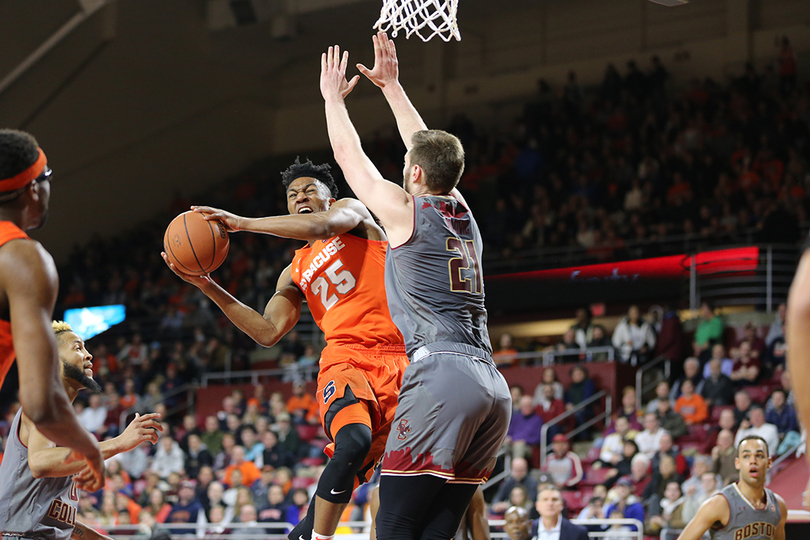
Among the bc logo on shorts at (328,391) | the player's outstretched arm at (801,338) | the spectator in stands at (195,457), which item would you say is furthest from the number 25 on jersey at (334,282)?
the spectator in stands at (195,457)

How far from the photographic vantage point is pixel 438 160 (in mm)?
3711

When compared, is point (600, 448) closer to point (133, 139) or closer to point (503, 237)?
point (503, 237)

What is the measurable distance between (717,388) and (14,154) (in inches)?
375

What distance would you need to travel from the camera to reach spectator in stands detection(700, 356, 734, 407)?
10773 millimetres

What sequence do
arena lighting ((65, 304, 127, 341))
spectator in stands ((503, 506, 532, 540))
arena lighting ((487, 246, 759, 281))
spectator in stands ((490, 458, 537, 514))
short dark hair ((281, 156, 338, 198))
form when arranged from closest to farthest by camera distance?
short dark hair ((281, 156, 338, 198)) → spectator in stands ((503, 506, 532, 540)) → spectator in stands ((490, 458, 537, 514)) → arena lighting ((487, 246, 759, 281)) → arena lighting ((65, 304, 127, 341))

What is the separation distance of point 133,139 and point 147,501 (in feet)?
35.1

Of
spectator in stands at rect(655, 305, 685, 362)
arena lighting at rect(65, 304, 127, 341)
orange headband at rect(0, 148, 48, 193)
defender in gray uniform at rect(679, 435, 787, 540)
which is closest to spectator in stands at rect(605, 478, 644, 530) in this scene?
spectator in stands at rect(655, 305, 685, 362)

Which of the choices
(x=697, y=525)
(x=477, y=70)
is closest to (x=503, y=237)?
(x=477, y=70)

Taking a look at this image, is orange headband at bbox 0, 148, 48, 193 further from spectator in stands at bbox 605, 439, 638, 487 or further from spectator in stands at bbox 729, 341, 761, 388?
spectator in stands at bbox 729, 341, 761, 388

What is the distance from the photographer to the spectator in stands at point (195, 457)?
13.4 m

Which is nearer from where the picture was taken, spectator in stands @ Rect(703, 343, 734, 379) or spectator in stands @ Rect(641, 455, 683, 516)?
spectator in stands @ Rect(641, 455, 683, 516)

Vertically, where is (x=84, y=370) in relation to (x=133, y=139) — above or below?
below

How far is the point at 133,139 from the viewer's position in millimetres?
21328

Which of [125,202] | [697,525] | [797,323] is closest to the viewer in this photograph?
[797,323]
